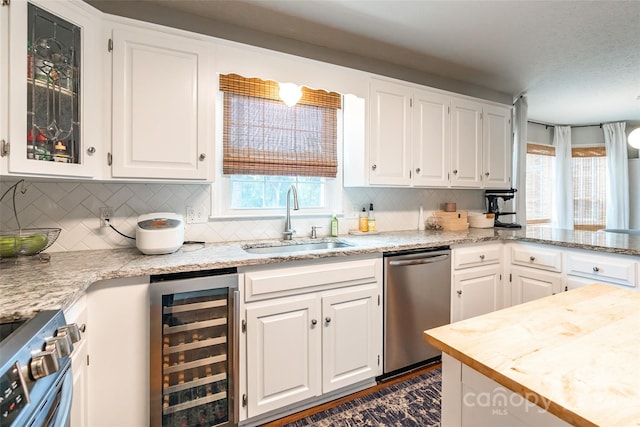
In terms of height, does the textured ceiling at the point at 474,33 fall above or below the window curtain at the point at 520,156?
above

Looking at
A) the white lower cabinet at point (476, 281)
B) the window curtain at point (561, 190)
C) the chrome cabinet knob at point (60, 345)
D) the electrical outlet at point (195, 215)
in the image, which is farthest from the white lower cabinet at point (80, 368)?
the window curtain at point (561, 190)

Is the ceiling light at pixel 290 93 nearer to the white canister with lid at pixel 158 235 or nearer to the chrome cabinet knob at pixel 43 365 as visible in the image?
the white canister with lid at pixel 158 235

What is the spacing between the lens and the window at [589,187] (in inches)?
205

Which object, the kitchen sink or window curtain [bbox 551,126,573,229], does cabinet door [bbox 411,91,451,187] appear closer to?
the kitchen sink

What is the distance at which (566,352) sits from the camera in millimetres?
757

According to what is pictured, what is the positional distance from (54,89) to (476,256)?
286 cm

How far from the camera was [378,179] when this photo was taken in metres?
2.51

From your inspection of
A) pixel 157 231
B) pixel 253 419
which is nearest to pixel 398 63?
pixel 157 231

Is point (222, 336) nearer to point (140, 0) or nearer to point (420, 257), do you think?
point (420, 257)

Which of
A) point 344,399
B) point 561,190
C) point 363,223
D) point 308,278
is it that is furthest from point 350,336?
point 561,190

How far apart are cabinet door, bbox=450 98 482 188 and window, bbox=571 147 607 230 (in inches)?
141

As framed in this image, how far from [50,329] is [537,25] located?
3.07 meters

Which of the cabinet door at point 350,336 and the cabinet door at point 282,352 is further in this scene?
the cabinet door at point 350,336

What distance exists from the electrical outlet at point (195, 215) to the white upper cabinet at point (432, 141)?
119 centimetres
